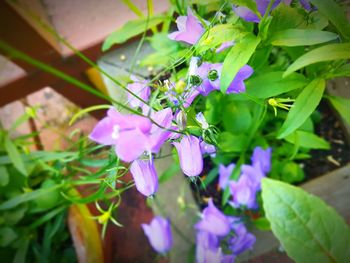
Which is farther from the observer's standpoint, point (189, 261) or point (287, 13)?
point (189, 261)

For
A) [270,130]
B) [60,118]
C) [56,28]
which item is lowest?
[270,130]

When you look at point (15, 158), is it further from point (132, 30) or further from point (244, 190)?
point (244, 190)

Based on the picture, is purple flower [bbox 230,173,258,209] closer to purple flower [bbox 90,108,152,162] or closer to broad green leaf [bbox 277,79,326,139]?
broad green leaf [bbox 277,79,326,139]

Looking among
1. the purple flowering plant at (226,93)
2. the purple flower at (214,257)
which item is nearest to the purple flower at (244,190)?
the purple flowering plant at (226,93)

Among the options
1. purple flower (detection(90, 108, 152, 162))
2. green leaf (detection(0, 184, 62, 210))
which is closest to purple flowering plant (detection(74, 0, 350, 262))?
purple flower (detection(90, 108, 152, 162))

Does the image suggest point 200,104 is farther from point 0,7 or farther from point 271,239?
point 0,7

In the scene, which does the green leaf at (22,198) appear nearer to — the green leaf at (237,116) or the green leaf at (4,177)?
the green leaf at (4,177)

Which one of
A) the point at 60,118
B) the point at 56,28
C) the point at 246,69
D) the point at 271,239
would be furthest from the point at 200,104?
the point at 60,118

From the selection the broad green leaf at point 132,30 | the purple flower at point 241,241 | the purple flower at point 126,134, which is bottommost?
the purple flower at point 241,241
